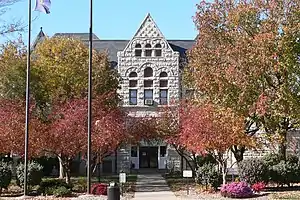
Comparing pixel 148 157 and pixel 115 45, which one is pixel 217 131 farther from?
pixel 115 45

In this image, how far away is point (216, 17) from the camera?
97.5 feet

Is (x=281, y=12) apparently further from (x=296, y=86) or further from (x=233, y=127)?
Answer: (x=233, y=127)

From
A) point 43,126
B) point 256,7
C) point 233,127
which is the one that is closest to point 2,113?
point 43,126

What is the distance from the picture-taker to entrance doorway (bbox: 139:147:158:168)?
50.0m

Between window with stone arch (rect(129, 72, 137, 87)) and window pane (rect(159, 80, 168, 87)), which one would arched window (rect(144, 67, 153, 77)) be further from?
window pane (rect(159, 80, 168, 87))

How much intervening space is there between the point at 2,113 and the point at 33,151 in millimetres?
2743

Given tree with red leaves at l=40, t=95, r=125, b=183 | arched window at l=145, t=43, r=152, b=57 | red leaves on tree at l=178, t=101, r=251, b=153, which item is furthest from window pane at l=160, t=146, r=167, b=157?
red leaves on tree at l=178, t=101, r=251, b=153

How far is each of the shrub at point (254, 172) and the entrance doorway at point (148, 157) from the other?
23.4 m

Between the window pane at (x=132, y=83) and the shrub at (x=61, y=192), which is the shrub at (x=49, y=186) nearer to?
the shrub at (x=61, y=192)

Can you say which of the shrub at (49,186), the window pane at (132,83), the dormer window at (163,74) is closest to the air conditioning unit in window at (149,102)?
the window pane at (132,83)

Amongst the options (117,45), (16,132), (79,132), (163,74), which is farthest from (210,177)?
(117,45)

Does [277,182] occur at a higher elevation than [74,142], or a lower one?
lower

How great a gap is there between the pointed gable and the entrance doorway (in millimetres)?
9825

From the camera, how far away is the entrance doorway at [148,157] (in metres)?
50.0
